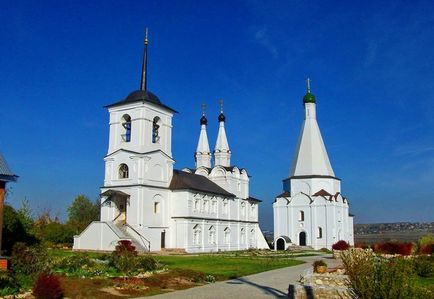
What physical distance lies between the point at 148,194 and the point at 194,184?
18.9 ft

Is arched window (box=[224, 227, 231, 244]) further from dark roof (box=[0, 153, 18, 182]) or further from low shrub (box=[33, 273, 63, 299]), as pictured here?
low shrub (box=[33, 273, 63, 299])

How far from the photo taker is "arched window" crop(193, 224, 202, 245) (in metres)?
41.4

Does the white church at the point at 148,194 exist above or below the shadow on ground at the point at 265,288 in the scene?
above

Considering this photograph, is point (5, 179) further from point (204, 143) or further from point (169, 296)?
point (204, 143)

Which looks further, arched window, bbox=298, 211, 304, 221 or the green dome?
the green dome

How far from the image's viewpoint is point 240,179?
2014 inches

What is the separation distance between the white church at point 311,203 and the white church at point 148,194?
972 cm

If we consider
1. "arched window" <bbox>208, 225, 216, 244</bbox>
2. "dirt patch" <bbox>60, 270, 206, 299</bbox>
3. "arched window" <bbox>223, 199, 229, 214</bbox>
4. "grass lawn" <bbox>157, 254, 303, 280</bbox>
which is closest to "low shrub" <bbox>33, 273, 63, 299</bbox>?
"dirt patch" <bbox>60, 270, 206, 299</bbox>

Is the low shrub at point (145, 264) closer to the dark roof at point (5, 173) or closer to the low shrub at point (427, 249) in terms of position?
the dark roof at point (5, 173)

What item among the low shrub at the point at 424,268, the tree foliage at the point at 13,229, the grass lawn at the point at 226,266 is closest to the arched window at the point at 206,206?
the grass lawn at the point at 226,266

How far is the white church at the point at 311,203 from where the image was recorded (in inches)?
1972

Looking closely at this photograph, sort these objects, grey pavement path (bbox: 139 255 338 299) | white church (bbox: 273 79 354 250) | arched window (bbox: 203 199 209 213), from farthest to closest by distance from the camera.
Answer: white church (bbox: 273 79 354 250)
arched window (bbox: 203 199 209 213)
grey pavement path (bbox: 139 255 338 299)

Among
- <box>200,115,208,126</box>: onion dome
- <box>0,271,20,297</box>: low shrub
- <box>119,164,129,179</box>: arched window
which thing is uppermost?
<box>200,115,208,126</box>: onion dome

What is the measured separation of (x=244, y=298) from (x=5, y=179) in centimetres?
882
